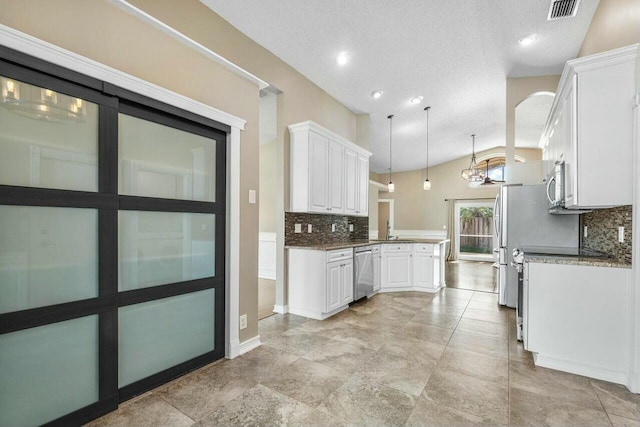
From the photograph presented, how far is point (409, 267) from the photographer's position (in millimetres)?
5402

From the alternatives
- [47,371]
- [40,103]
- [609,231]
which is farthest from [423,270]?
[40,103]

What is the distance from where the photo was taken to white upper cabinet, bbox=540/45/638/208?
2205mm

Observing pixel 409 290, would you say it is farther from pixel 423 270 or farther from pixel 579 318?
pixel 579 318

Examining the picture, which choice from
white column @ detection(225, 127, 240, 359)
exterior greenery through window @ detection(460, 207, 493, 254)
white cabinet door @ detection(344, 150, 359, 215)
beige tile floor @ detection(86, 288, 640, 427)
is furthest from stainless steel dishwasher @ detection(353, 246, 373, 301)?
exterior greenery through window @ detection(460, 207, 493, 254)

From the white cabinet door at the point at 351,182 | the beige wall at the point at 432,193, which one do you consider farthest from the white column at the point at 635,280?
the beige wall at the point at 432,193

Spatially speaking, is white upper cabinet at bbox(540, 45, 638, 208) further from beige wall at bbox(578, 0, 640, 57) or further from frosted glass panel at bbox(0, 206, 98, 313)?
frosted glass panel at bbox(0, 206, 98, 313)

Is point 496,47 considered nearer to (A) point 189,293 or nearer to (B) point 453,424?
(B) point 453,424

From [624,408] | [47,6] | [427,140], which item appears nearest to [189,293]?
[47,6]

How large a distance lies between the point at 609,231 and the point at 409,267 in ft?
9.49

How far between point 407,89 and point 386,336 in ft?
12.7

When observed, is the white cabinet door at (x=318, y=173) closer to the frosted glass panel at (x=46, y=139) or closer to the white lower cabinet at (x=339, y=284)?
the white lower cabinet at (x=339, y=284)

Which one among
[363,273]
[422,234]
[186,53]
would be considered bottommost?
[363,273]

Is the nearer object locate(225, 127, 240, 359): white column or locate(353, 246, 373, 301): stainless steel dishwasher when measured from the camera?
locate(225, 127, 240, 359): white column

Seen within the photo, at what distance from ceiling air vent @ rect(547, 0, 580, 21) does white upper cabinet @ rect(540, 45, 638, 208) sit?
1141mm
